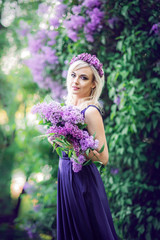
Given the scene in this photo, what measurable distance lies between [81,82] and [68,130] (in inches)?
21.3

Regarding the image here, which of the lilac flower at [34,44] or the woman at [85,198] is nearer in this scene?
the woman at [85,198]

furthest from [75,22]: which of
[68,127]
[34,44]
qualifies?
[68,127]

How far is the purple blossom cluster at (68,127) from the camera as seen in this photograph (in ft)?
4.10

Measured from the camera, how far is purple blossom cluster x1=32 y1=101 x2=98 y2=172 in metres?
1.25

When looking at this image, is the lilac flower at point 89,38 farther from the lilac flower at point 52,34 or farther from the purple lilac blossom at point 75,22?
the lilac flower at point 52,34

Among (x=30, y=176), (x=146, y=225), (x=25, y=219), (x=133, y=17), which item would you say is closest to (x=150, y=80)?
(x=133, y=17)

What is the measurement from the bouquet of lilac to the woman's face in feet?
1.25

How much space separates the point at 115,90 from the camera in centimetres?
235

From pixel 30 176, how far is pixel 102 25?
8.11 feet

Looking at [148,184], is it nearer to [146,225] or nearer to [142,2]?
[146,225]

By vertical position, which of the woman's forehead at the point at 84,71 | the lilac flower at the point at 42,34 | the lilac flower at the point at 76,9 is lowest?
the woman's forehead at the point at 84,71

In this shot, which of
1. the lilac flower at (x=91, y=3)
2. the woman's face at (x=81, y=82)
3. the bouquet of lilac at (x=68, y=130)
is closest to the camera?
the bouquet of lilac at (x=68, y=130)

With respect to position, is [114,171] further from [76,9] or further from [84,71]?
[76,9]

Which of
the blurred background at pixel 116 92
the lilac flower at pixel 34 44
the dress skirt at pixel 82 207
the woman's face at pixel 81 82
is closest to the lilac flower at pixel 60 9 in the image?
the blurred background at pixel 116 92
